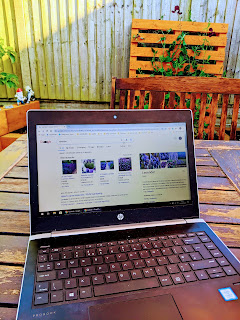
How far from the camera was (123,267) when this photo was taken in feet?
1.44

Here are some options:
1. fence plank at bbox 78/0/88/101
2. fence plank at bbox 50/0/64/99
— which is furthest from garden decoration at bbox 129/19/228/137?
fence plank at bbox 50/0/64/99

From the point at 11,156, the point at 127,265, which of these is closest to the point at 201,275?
the point at 127,265

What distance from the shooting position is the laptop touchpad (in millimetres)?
354

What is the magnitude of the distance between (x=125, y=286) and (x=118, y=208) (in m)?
0.18

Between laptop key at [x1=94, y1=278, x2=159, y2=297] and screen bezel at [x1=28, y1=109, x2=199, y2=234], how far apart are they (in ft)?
0.50

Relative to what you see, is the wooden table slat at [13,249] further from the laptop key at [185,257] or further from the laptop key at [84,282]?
the laptop key at [185,257]

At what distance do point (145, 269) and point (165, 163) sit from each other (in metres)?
0.25

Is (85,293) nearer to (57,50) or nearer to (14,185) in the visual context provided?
(14,185)

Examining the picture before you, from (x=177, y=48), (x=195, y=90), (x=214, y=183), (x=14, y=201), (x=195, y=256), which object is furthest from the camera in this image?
(x=177, y=48)

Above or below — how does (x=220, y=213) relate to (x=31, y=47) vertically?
below

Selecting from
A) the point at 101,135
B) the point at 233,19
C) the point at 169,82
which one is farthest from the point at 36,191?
the point at 233,19

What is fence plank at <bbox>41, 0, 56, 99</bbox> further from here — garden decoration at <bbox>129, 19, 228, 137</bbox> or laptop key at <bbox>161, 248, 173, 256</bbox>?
laptop key at <bbox>161, 248, 173, 256</bbox>

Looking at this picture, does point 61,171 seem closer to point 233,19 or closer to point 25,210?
point 25,210

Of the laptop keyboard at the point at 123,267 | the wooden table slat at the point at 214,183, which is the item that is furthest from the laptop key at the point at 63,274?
the wooden table slat at the point at 214,183
